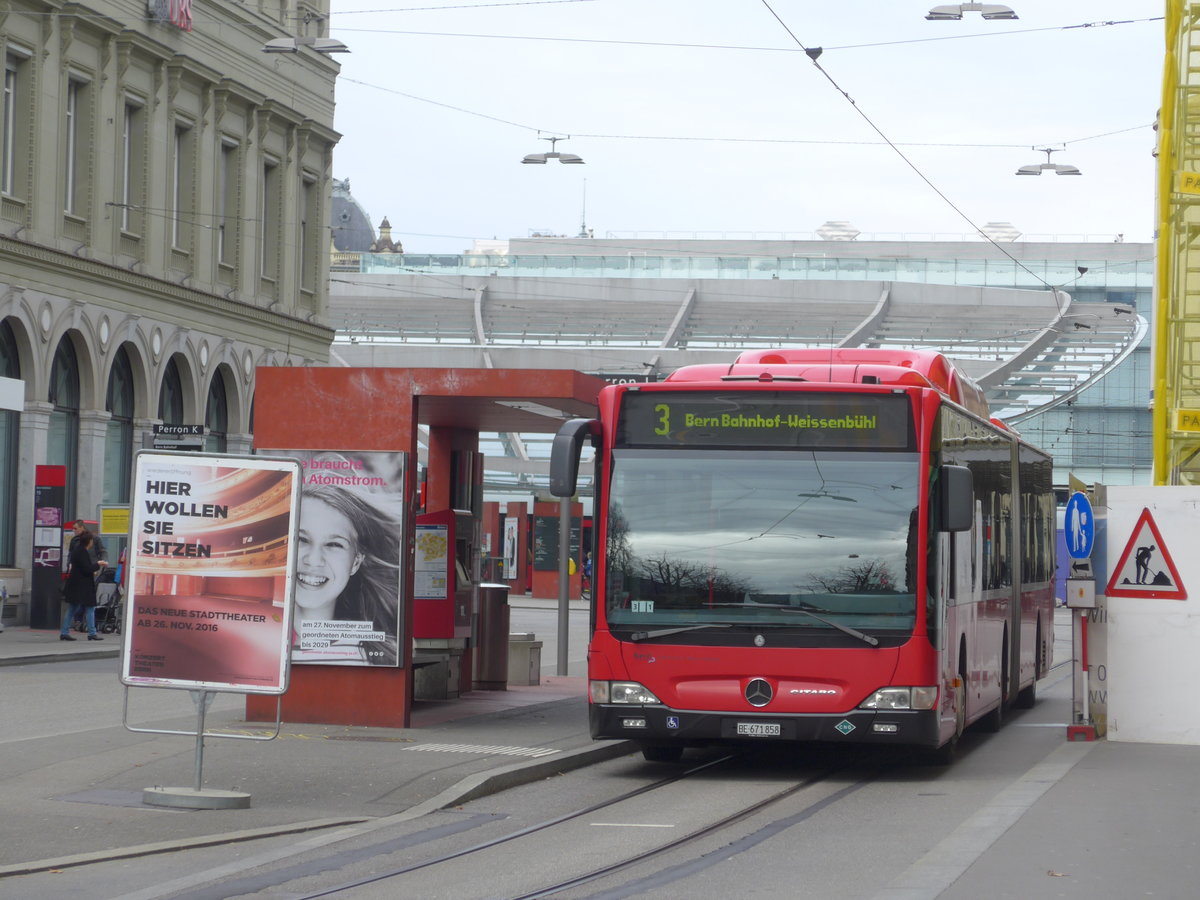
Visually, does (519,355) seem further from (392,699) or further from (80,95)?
(392,699)

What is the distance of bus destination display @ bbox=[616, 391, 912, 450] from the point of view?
13680 mm

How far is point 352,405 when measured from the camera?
51.4 ft

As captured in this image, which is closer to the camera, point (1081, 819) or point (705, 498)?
point (1081, 819)

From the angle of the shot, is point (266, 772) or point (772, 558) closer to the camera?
point (266, 772)

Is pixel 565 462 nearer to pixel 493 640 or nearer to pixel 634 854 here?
pixel 634 854

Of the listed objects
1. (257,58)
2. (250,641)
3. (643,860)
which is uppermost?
(257,58)

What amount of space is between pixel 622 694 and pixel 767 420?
84.9 inches

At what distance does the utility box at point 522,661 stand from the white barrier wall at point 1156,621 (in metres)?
7.21

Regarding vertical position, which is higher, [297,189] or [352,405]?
[297,189]

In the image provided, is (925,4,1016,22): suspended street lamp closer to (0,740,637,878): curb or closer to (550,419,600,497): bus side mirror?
(0,740,637,878): curb

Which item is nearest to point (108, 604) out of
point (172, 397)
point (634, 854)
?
point (172, 397)

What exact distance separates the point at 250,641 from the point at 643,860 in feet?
10.5

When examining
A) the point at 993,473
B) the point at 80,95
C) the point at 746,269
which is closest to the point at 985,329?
the point at 746,269

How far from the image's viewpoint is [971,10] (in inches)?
914
